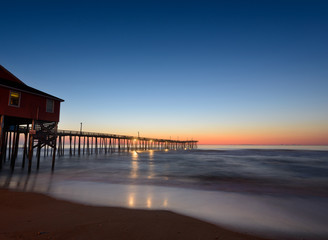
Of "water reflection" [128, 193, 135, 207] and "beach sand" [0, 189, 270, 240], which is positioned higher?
"beach sand" [0, 189, 270, 240]

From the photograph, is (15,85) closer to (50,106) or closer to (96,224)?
(50,106)

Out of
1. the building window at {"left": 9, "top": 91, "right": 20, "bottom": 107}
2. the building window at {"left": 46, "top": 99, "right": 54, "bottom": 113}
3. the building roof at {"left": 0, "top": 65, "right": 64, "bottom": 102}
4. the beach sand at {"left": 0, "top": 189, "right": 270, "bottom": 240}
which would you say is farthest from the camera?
the building window at {"left": 46, "top": 99, "right": 54, "bottom": 113}

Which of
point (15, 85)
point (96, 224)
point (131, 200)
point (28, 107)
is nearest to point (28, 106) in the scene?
point (28, 107)

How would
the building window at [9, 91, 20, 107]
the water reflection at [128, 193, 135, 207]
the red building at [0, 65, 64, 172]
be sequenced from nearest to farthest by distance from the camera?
the water reflection at [128, 193, 135, 207] → the red building at [0, 65, 64, 172] → the building window at [9, 91, 20, 107]

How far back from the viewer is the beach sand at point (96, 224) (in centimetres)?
476

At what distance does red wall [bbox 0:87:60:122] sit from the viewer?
14.7 meters

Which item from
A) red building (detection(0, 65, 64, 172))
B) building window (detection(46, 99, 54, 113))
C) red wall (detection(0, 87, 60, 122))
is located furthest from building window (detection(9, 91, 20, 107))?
building window (detection(46, 99, 54, 113))

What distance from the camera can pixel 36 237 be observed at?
452 centimetres

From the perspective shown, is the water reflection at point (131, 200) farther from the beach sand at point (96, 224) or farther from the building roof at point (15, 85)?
the building roof at point (15, 85)

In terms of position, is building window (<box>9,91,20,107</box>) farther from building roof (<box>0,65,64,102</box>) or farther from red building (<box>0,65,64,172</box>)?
building roof (<box>0,65,64,102</box>)

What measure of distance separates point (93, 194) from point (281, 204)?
30.4 feet

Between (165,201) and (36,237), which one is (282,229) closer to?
(165,201)

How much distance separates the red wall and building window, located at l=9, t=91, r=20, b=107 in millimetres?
221

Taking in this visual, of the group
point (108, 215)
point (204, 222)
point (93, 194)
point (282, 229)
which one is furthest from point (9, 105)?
point (282, 229)
